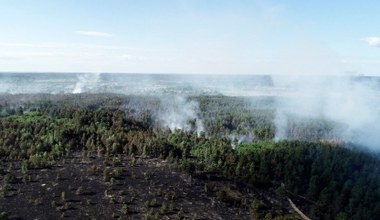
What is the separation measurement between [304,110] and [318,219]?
4832 inches

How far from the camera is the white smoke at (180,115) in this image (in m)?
117

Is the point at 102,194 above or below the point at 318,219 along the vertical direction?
above

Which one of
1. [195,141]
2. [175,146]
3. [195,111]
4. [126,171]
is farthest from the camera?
[195,111]

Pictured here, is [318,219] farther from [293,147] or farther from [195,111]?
[195,111]

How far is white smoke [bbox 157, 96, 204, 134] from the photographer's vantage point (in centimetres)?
11716

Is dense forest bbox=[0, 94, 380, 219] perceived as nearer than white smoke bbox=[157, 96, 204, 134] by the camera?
Yes

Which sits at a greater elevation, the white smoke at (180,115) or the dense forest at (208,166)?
the dense forest at (208,166)

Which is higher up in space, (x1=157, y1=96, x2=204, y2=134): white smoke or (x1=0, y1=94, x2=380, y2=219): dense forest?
(x1=0, y1=94, x2=380, y2=219): dense forest

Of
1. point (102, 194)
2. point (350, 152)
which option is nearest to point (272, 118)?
point (350, 152)

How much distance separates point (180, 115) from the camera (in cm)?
13662

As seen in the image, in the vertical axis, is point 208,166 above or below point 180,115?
above

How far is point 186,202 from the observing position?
47.2 metres

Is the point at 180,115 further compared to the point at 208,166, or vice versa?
the point at 180,115

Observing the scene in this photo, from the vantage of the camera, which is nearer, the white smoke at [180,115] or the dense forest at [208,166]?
the dense forest at [208,166]
